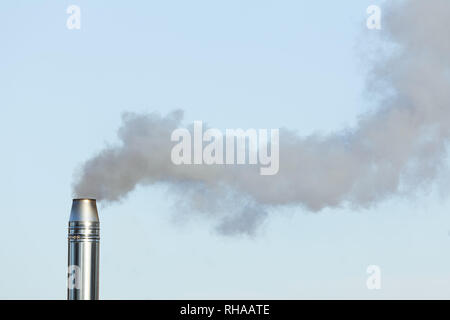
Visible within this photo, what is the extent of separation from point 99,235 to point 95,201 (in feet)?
3.68

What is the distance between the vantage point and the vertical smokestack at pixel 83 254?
27.8 metres

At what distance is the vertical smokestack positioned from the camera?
1093 inches

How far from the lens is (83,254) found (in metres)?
27.8
